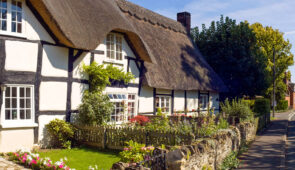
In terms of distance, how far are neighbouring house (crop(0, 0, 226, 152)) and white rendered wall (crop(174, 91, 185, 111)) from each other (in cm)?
108

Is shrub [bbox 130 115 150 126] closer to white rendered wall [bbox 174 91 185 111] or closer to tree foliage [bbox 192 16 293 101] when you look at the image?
white rendered wall [bbox 174 91 185 111]

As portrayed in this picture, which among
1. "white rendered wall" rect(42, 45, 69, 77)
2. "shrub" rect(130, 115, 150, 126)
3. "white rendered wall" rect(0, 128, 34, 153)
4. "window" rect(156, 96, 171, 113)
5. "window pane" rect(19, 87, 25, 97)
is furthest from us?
"window" rect(156, 96, 171, 113)

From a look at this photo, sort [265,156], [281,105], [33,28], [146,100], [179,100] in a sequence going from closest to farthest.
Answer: [33,28] → [265,156] → [146,100] → [179,100] → [281,105]

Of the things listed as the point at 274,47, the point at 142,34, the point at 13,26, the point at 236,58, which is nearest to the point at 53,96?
the point at 13,26

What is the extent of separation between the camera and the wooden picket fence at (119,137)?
31.2 ft

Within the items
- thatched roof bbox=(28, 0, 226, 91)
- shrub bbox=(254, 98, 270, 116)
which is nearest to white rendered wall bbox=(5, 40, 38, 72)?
thatched roof bbox=(28, 0, 226, 91)

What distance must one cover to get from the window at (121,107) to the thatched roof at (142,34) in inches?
61.8

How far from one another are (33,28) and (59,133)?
13.0ft

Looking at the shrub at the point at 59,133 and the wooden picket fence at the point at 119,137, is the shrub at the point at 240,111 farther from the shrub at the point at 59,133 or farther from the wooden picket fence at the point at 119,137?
the shrub at the point at 59,133

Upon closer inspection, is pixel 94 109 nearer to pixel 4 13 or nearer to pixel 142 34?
pixel 4 13

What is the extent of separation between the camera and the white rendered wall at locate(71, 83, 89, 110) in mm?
11531

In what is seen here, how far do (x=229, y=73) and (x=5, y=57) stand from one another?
18.6 m

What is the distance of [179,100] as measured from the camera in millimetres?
18156

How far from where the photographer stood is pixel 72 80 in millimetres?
11484
